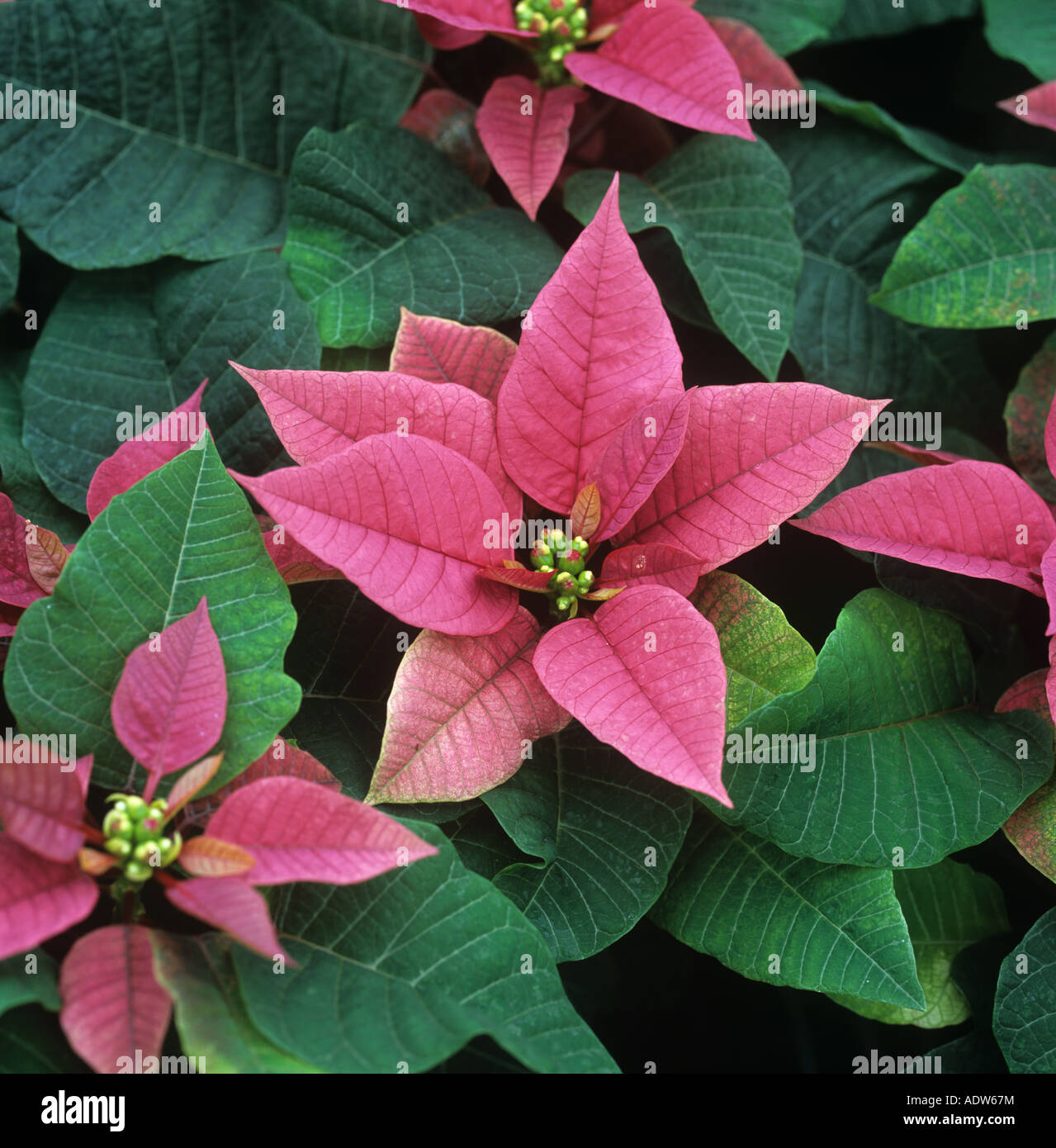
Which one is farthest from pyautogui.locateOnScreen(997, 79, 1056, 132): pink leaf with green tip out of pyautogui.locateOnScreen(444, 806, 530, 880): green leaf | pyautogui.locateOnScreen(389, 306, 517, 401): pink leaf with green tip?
pyautogui.locateOnScreen(444, 806, 530, 880): green leaf

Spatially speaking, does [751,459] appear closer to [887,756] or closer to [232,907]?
[887,756]

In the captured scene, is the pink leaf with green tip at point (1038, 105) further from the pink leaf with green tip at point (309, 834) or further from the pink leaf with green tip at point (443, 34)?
the pink leaf with green tip at point (309, 834)

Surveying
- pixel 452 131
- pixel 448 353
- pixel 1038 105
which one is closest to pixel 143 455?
pixel 448 353

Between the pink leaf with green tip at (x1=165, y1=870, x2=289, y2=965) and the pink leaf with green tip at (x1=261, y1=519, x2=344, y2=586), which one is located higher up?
the pink leaf with green tip at (x1=261, y1=519, x2=344, y2=586)

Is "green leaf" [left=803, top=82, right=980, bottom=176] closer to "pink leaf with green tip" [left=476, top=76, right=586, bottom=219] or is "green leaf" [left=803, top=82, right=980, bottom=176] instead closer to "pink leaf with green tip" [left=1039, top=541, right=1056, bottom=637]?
"pink leaf with green tip" [left=476, top=76, right=586, bottom=219]


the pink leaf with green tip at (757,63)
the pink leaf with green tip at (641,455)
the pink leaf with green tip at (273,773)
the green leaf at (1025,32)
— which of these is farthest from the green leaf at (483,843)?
the green leaf at (1025,32)

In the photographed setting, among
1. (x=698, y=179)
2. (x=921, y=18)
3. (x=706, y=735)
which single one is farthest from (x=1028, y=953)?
(x=921, y=18)

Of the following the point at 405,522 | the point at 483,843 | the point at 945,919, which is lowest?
the point at 945,919
